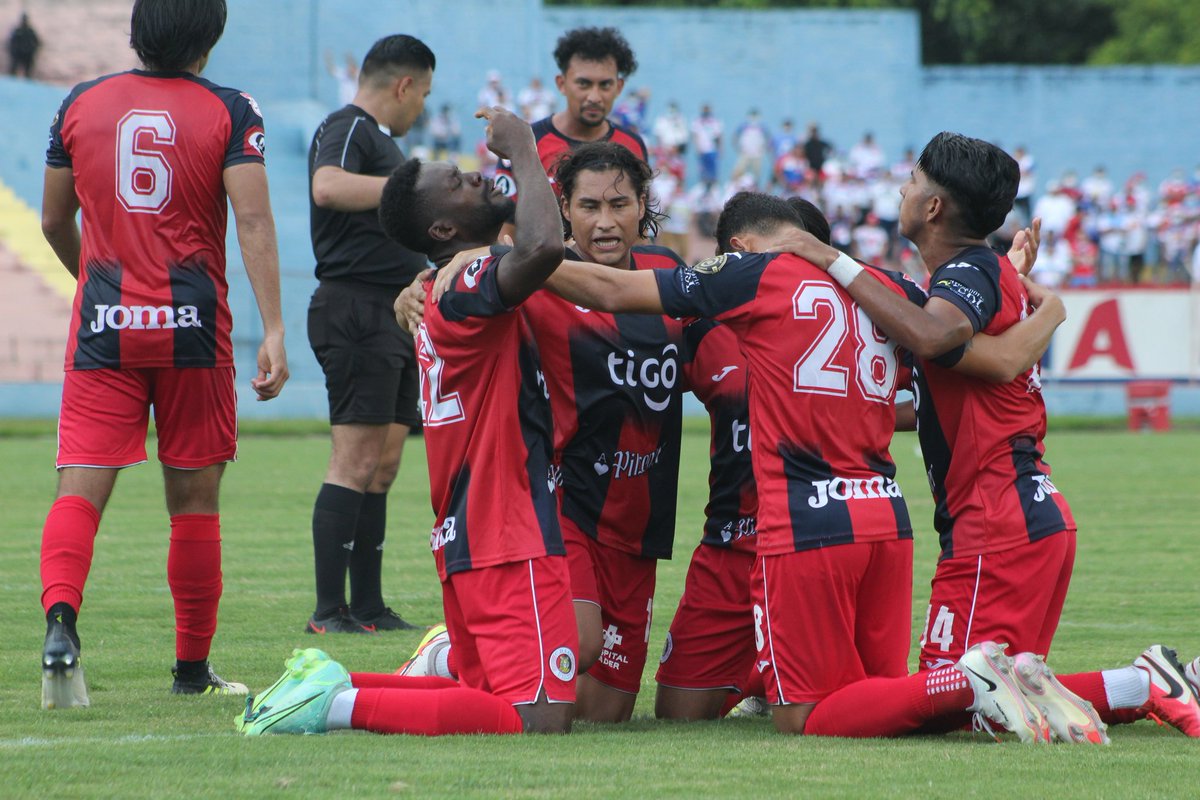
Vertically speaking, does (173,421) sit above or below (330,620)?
above

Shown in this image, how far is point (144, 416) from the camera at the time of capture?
5.43m

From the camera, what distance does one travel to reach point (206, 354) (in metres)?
5.41

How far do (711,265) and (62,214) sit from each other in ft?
7.78

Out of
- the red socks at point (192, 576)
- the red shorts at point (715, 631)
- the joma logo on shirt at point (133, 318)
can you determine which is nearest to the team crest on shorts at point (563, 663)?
the red shorts at point (715, 631)

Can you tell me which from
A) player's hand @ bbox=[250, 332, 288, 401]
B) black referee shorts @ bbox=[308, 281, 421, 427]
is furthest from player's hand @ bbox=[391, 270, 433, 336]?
black referee shorts @ bbox=[308, 281, 421, 427]

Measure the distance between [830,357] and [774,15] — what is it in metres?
37.6

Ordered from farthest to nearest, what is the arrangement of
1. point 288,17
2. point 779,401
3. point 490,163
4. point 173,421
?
point 288,17, point 490,163, point 173,421, point 779,401

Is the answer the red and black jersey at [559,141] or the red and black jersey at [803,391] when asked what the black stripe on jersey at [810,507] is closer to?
the red and black jersey at [803,391]

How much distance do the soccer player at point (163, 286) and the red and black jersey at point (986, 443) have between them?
85.5 inches

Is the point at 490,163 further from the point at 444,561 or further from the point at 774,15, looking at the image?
the point at 444,561

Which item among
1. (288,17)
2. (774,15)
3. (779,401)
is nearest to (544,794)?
(779,401)

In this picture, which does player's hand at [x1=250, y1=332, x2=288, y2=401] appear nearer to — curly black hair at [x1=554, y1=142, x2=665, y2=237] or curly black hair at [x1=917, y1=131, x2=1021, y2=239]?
curly black hair at [x1=554, y1=142, x2=665, y2=237]

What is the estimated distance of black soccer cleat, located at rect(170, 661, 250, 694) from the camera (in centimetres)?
552

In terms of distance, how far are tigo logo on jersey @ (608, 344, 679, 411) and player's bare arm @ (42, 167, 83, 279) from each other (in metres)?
1.87
